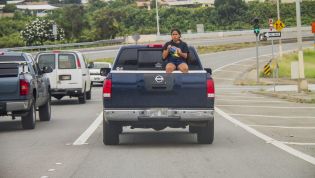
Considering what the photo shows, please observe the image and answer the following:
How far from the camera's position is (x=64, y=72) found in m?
30.7

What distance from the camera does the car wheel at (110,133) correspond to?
15.4 meters

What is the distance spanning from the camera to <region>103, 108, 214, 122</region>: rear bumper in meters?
14.9

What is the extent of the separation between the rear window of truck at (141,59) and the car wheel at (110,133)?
149cm

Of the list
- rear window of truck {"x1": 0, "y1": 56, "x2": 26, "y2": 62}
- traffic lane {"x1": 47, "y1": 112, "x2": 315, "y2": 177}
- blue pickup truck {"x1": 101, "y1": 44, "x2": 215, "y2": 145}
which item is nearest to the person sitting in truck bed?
blue pickup truck {"x1": 101, "y1": 44, "x2": 215, "y2": 145}

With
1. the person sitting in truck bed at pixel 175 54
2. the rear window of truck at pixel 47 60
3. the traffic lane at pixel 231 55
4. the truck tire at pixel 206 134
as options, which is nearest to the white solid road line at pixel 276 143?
the truck tire at pixel 206 134

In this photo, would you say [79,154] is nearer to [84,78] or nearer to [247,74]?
[84,78]

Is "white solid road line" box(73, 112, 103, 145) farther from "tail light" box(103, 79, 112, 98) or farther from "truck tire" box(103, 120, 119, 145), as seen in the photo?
"tail light" box(103, 79, 112, 98)

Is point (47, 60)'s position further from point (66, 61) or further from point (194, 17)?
point (194, 17)

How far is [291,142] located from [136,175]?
5.41 metres

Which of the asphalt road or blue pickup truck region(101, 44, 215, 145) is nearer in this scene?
the asphalt road

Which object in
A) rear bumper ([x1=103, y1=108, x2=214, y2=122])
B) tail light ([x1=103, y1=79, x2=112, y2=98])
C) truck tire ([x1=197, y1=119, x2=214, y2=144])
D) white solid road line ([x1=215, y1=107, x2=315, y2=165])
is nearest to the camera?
white solid road line ([x1=215, y1=107, x2=315, y2=165])

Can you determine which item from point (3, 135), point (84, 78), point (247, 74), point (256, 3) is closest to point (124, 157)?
point (3, 135)

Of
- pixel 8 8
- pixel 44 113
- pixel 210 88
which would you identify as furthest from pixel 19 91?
pixel 8 8

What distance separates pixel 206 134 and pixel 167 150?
129 cm
